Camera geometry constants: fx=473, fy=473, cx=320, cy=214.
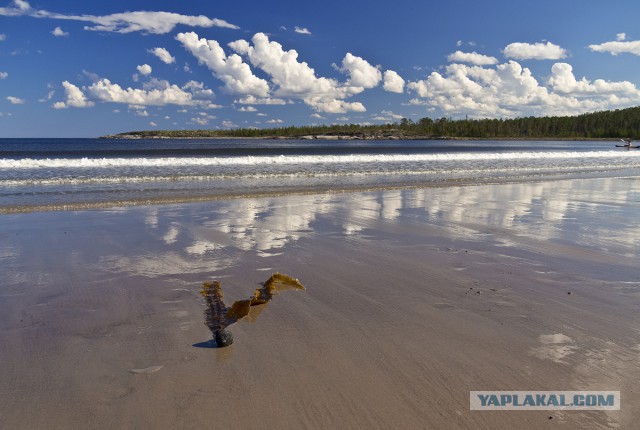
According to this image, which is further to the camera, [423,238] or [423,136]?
[423,136]

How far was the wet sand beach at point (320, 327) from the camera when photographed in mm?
2943

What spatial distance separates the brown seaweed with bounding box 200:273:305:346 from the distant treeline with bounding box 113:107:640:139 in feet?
505

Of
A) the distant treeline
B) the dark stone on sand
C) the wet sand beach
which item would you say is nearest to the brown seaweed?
the dark stone on sand

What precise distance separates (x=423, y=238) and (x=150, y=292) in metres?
4.64

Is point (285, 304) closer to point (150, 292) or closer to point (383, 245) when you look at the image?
point (150, 292)

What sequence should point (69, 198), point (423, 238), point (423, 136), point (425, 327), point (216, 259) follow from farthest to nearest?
point (423, 136)
point (69, 198)
point (423, 238)
point (216, 259)
point (425, 327)

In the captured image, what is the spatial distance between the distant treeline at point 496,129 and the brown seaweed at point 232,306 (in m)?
154

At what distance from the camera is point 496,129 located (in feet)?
552

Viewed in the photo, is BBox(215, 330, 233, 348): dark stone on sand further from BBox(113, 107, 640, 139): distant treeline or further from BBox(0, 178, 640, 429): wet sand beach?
BBox(113, 107, 640, 139): distant treeline

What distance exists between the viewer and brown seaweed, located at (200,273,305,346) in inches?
163

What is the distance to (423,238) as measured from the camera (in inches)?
317

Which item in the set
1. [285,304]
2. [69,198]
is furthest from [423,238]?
[69,198]

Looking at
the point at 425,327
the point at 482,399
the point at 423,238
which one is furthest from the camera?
the point at 423,238

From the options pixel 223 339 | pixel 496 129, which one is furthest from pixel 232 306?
pixel 496 129
